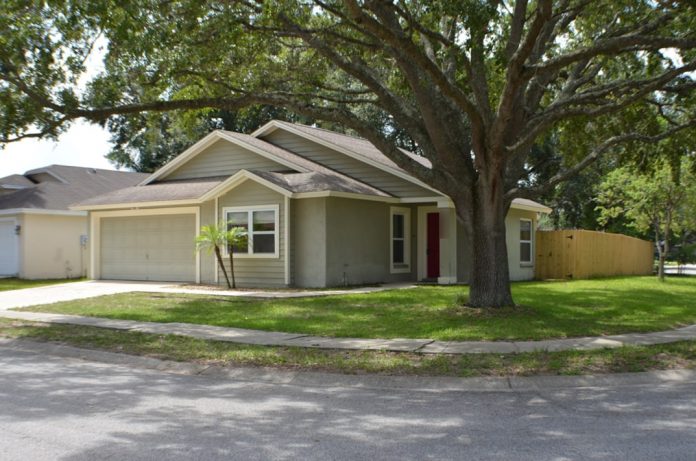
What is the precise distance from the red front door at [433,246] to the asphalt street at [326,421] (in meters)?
14.4

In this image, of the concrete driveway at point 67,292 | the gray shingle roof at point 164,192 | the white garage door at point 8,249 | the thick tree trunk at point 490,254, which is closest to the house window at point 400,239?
the gray shingle roof at point 164,192

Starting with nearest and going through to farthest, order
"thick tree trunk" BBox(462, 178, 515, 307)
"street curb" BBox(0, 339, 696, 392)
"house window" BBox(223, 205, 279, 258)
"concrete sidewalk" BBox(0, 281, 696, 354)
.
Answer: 1. "street curb" BBox(0, 339, 696, 392)
2. "concrete sidewalk" BBox(0, 281, 696, 354)
3. "thick tree trunk" BBox(462, 178, 515, 307)
4. "house window" BBox(223, 205, 279, 258)

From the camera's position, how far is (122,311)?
14477mm

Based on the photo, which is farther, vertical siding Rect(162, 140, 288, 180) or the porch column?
vertical siding Rect(162, 140, 288, 180)

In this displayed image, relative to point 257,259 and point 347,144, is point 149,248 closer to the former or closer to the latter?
point 257,259

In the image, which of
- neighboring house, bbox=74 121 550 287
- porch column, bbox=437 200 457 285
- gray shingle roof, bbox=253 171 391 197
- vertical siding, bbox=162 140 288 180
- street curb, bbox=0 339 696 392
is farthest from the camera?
vertical siding, bbox=162 140 288 180

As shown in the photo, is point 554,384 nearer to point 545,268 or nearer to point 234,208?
point 234,208

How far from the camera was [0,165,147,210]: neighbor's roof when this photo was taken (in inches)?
1061

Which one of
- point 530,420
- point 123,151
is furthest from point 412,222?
point 123,151

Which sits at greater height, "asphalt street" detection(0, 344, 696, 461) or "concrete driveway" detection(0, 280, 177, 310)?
"concrete driveway" detection(0, 280, 177, 310)

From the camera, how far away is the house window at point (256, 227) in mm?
19609

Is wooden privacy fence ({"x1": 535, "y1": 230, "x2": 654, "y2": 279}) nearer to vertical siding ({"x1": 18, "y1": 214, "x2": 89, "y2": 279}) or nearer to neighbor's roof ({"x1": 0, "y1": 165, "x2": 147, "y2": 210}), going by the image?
vertical siding ({"x1": 18, "y1": 214, "x2": 89, "y2": 279})

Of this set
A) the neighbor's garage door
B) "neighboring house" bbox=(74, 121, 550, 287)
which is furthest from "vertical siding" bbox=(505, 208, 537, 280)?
the neighbor's garage door

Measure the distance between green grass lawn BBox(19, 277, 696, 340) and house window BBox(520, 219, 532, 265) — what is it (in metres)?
6.72
